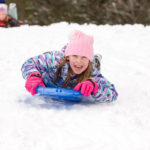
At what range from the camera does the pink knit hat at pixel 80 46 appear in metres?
2.73

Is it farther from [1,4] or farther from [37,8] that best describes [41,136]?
[37,8]

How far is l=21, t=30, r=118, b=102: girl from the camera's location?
269 centimetres

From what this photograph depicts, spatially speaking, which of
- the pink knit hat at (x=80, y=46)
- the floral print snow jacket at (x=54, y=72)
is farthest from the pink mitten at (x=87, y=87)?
the pink knit hat at (x=80, y=46)

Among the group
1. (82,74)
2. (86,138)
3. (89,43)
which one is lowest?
(86,138)

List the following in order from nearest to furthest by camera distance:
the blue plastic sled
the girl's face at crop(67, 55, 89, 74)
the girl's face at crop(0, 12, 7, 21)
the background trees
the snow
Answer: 1. the snow
2. the blue plastic sled
3. the girl's face at crop(67, 55, 89, 74)
4. the girl's face at crop(0, 12, 7, 21)
5. the background trees

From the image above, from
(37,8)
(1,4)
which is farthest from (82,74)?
(37,8)

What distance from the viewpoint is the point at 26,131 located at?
7.04 ft

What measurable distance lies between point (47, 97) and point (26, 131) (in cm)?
80

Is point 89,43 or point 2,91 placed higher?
point 89,43

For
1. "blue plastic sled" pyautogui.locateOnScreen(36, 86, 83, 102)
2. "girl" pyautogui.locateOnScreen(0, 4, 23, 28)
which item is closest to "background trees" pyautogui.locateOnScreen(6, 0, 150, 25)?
"girl" pyautogui.locateOnScreen(0, 4, 23, 28)

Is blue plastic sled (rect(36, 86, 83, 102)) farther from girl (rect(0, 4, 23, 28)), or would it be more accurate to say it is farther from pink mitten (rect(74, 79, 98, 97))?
girl (rect(0, 4, 23, 28))

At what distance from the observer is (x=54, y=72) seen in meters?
2.92

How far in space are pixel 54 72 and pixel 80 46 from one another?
379 mm

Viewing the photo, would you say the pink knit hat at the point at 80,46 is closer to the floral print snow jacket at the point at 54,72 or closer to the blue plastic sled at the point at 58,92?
the floral print snow jacket at the point at 54,72
